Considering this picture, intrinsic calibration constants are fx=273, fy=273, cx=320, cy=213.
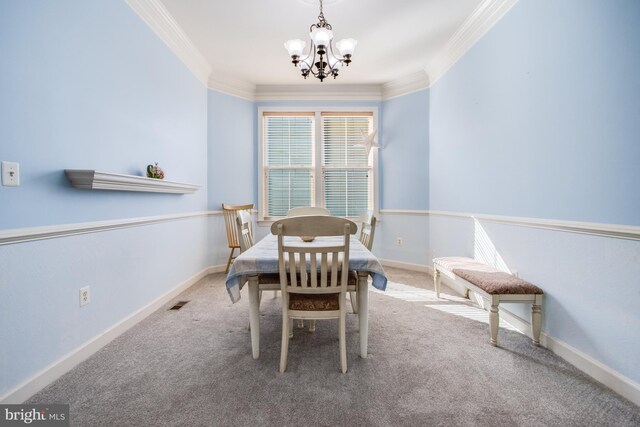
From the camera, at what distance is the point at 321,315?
159cm

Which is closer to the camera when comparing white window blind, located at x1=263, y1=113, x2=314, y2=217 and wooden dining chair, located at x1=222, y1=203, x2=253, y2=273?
wooden dining chair, located at x1=222, y1=203, x2=253, y2=273

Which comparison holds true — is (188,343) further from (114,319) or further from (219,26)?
(219,26)

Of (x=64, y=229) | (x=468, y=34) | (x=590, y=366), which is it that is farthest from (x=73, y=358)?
(x=468, y=34)

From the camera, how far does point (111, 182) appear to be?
1.83 metres

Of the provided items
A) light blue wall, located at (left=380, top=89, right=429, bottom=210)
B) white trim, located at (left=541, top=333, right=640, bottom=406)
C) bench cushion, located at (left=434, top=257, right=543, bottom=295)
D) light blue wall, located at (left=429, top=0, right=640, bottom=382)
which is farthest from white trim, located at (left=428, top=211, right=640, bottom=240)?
light blue wall, located at (left=380, top=89, right=429, bottom=210)

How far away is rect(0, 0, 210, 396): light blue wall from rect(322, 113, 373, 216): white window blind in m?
2.29

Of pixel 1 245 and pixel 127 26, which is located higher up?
pixel 127 26

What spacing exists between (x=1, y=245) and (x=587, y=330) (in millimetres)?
3150

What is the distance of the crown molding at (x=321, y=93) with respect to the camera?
4.22m

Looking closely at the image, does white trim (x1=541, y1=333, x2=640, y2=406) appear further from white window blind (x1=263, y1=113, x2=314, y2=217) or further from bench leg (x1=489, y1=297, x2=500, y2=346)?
white window blind (x1=263, y1=113, x2=314, y2=217)

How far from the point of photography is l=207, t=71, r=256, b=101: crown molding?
3.85 m

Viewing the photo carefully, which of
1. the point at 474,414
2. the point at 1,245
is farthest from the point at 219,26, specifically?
the point at 474,414

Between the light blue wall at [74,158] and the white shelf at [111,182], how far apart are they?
0.27 ft

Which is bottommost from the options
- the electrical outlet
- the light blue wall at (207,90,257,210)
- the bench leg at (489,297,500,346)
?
the bench leg at (489,297,500,346)
